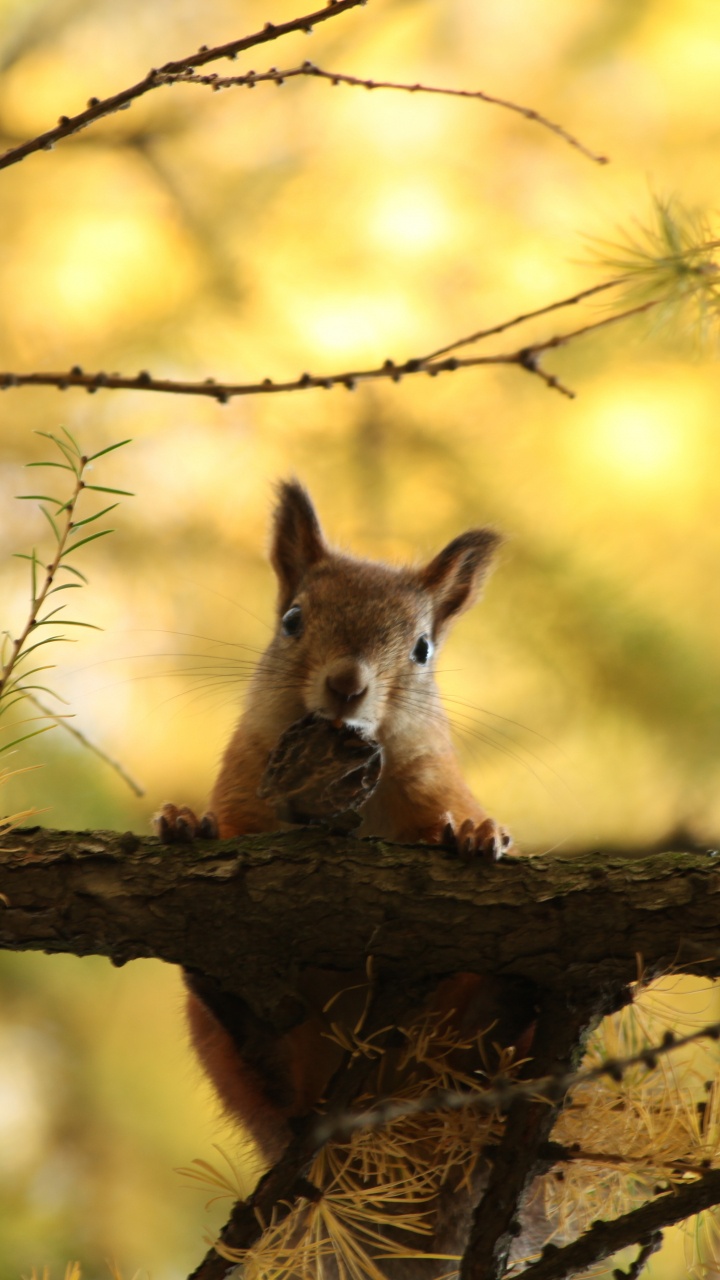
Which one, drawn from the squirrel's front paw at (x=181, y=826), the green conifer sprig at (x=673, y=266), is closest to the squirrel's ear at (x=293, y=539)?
the squirrel's front paw at (x=181, y=826)

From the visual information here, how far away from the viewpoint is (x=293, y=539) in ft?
6.81

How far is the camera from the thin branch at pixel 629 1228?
3.78 feet

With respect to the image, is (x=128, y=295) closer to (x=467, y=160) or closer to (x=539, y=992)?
(x=467, y=160)

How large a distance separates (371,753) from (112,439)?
3.73ft

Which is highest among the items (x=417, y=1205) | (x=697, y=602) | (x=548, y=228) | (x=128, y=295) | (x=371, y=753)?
(x=548, y=228)

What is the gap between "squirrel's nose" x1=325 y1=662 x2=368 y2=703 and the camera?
1.58m

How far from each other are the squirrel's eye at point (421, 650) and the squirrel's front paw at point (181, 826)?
1.66 ft

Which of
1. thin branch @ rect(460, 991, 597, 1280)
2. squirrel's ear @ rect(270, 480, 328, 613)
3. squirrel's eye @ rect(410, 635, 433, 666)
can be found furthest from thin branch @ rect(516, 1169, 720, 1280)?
squirrel's ear @ rect(270, 480, 328, 613)

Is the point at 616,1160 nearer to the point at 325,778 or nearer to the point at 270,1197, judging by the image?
the point at 270,1197

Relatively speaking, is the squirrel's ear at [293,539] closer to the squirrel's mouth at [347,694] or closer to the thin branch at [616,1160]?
the squirrel's mouth at [347,694]

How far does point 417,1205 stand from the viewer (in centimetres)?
147

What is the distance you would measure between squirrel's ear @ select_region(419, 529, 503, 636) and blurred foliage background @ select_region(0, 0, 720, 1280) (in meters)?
0.15

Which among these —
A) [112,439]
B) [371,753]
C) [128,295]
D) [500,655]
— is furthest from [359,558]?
[371,753]

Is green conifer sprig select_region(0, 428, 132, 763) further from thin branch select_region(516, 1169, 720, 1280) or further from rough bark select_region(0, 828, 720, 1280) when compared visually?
thin branch select_region(516, 1169, 720, 1280)
